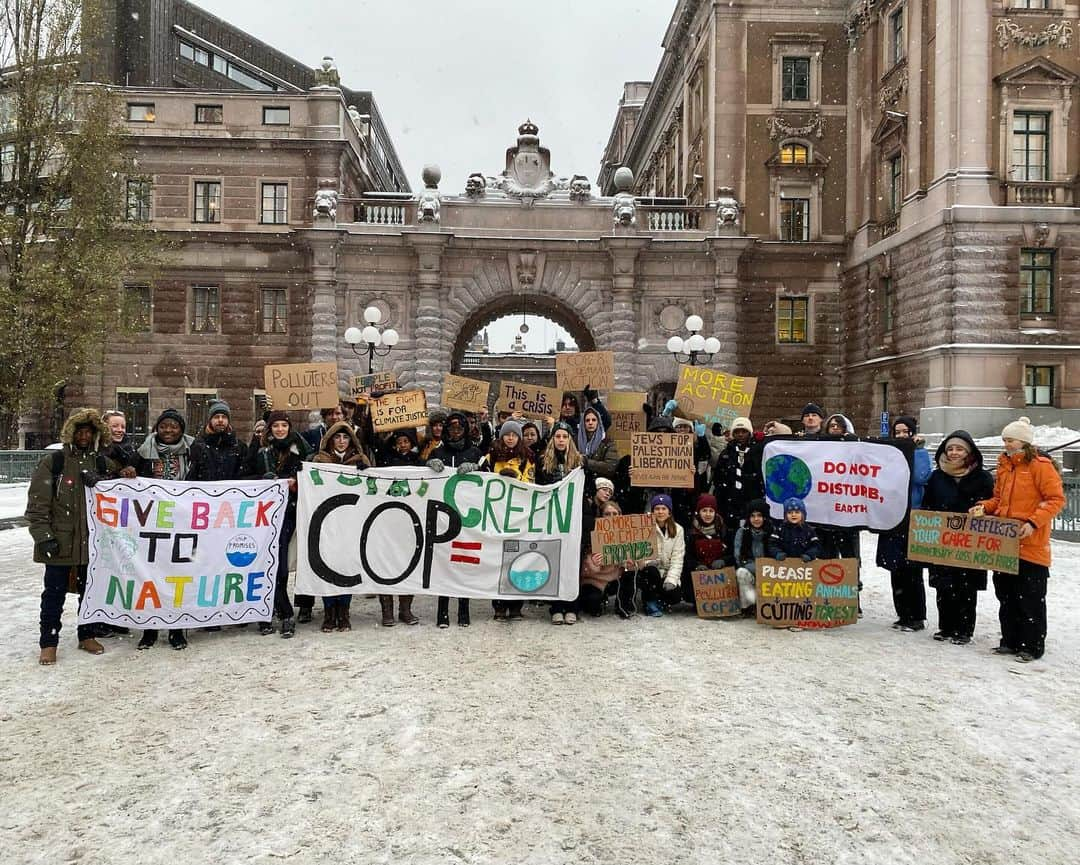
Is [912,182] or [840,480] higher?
[912,182]

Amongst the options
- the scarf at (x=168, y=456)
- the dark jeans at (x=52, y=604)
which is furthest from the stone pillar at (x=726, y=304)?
the dark jeans at (x=52, y=604)

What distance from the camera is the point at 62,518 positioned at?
272 inches

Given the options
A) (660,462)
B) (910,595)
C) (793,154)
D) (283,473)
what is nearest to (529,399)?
(660,462)

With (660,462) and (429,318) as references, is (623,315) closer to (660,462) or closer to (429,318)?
(429,318)

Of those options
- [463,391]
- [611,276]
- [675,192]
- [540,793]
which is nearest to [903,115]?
[611,276]

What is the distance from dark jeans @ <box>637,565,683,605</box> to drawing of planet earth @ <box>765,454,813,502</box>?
1.49m

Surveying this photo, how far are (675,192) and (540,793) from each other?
127 ft

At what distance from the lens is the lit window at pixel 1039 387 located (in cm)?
2245

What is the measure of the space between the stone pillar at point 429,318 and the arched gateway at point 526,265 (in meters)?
0.04

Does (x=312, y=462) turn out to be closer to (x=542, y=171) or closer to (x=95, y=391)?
(x=542, y=171)

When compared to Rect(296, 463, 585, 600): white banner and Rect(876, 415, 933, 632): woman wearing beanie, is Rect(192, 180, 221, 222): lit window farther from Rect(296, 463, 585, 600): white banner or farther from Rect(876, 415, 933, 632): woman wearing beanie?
Rect(876, 415, 933, 632): woman wearing beanie

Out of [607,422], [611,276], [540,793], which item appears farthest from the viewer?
[611,276]

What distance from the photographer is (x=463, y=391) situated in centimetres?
1312

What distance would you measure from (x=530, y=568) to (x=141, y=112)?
1219 inches
